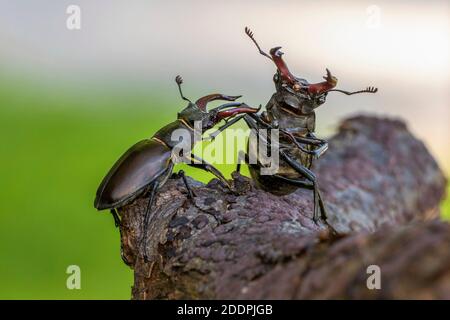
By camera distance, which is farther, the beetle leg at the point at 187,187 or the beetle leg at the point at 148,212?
the beetle leg at the point at 187,187

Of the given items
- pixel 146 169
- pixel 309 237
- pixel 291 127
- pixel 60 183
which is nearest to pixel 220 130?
pixel 291 127

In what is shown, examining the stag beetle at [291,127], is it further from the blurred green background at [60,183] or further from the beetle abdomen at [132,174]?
the blurred green background at [60,183]

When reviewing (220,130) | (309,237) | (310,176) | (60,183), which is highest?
(60,183)

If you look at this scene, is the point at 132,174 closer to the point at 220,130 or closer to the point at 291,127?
the point at 220,130

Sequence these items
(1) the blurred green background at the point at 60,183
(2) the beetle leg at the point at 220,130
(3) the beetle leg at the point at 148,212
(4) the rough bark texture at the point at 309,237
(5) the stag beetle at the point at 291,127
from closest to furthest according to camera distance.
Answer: (4) the rough bark texture at the point at 309,237 → (3) the beetle leg at the point at 148,212 → (2) the beetle leg at the point at 220,130 → (5) the stag beetle at the point at 291,127 → (1) the blurred green background at the point at 60,183

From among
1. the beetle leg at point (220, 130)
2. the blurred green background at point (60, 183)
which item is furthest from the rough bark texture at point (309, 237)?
the blurred green background at point (60, 183)
